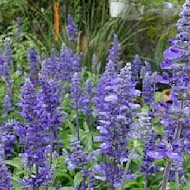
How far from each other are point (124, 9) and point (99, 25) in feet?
1.73

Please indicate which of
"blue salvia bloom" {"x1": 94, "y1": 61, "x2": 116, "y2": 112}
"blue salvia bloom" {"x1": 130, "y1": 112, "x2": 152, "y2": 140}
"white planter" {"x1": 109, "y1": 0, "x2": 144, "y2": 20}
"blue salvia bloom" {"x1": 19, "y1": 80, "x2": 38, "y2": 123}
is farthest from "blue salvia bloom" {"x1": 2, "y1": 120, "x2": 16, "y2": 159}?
"white planter" {"x1": 109, "y1": 0, "x2": 144, "y2": 20}

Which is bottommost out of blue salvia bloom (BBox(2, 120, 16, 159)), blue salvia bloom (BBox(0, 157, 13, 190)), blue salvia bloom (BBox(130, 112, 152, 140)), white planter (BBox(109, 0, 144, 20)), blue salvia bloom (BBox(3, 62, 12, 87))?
blue salvia bloom (BBox(2, 120, 16, 159))

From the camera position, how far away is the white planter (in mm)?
9688

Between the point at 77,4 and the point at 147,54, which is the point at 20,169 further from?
the point at 77,4

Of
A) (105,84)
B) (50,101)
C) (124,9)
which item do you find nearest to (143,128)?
(50,101)

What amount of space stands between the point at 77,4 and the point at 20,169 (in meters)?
6.50

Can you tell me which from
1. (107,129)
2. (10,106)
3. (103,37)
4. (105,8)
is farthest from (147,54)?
(107,129)

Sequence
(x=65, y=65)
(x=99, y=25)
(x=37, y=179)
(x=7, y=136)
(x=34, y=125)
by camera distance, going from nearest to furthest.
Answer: (x=34, y=125) → (x=37, y=179) → (x=7, y=136) → (x=65, y=65) → (x=99, y=25)

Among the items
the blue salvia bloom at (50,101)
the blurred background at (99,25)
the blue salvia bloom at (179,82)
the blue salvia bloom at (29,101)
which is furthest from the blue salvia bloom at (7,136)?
the blurred background at (99,25)

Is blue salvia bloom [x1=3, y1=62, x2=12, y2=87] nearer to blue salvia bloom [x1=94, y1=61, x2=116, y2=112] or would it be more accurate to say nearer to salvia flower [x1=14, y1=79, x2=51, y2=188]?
blue salvia bloom [x1=94, y1=61, x2=116, y2=112]

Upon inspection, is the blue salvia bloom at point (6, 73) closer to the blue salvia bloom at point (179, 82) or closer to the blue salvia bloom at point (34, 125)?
the blue salvia bloom at point (34, 125)

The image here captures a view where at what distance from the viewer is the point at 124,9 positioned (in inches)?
387

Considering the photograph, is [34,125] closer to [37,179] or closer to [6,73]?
[37,179]

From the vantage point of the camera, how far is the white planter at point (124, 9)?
969 cm
